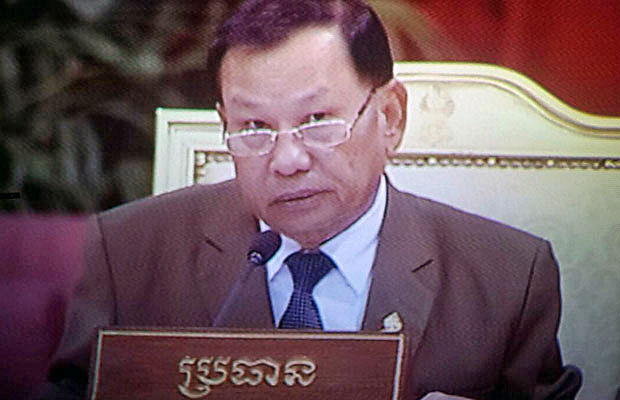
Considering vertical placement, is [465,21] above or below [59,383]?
above

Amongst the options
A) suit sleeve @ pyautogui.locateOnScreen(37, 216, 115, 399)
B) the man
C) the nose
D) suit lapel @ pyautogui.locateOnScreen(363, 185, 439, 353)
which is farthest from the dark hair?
suit sleeve @ pyautogui.locateOnScreen(37, 216, 115, 399)

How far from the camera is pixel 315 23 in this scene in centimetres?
207

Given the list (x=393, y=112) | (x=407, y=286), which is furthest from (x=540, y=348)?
(x=393, y=112)

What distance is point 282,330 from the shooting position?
80.6 inches

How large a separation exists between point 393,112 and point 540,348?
1.99 feet

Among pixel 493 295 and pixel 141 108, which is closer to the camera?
pixel 493 295

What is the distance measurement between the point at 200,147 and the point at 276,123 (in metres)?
0.20

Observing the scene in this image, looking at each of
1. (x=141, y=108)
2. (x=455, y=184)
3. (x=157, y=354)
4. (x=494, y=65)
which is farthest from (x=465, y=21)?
(x=157, y=354)

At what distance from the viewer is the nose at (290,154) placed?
2049 millimetres

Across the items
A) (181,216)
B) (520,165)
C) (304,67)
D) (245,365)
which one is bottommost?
(245,365)

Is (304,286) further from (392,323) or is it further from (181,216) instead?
(181,216)

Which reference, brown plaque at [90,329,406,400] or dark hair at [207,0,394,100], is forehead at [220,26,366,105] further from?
brown plaque at [90,329,406,400]

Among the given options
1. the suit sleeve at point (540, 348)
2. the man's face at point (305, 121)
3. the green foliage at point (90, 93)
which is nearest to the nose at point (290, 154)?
the man's face at point (305, 121)

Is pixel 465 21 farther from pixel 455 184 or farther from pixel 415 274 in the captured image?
pixel 415 274
